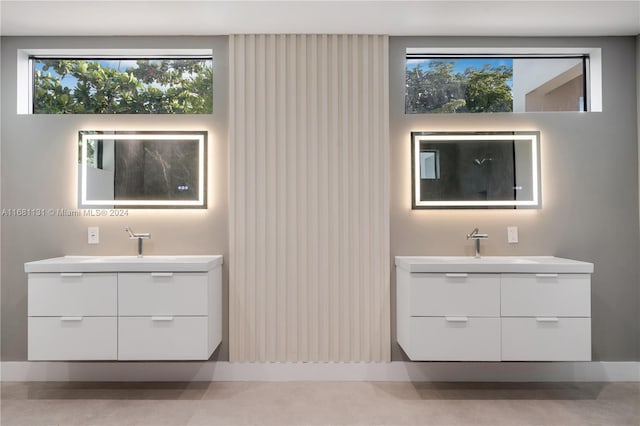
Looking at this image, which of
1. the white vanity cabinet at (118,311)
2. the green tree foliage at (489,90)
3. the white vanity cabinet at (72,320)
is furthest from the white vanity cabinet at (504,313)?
the white vanity cabinet at (72,320)

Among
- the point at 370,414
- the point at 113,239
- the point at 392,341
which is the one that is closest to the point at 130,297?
the point at 113,239

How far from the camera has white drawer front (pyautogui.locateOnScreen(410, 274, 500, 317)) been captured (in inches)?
93.1

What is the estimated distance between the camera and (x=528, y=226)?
2.82 meters

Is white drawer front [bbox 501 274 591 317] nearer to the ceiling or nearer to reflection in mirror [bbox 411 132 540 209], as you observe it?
reflection in mirror [bbox 411 132 540 209]

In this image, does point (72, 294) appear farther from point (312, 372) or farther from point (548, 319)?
point (548, 319)

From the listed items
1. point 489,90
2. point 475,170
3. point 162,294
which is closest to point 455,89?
point 489,90

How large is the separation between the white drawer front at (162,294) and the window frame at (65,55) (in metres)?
1.60

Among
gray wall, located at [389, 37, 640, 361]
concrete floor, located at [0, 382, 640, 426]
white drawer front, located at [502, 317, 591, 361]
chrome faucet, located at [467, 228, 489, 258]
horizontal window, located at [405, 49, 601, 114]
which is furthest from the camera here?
horizontal window, located at [405, 49, 601, 114]

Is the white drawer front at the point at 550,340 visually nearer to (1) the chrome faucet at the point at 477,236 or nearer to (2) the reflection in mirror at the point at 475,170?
(1) the chrome faucet at the point at 477,236

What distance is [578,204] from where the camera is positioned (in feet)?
9.25

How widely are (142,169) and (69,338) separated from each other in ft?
4.00

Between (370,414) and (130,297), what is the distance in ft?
5.35

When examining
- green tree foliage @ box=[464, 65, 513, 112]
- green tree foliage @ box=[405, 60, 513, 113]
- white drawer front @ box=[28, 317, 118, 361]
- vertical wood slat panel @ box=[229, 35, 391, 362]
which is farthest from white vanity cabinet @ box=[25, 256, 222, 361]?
green tree foliage @ box=[464, 65, 513, 112]

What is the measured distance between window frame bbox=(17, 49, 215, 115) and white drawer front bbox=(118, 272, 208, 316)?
1.60 meters
